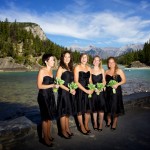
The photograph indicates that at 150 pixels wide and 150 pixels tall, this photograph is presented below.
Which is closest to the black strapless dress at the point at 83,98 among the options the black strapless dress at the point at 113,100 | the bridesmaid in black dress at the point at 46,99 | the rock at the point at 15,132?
the black strapless dress at the point at 113,100

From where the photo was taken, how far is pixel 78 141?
634 cm

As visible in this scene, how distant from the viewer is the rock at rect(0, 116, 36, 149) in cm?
557

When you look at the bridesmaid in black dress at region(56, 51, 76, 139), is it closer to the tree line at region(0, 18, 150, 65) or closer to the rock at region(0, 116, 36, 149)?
the rock at region(0, 116, 36, 149)

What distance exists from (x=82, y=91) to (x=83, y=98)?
254mm

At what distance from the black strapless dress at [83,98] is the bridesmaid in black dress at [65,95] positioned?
0.38 metres

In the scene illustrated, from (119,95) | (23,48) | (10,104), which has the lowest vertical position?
(10,104)

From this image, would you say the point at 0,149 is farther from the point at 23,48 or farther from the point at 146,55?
the point at 146,55

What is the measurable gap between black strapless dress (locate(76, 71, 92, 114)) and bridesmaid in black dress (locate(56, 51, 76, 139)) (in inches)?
15.1

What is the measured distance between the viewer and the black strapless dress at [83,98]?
23.2ft

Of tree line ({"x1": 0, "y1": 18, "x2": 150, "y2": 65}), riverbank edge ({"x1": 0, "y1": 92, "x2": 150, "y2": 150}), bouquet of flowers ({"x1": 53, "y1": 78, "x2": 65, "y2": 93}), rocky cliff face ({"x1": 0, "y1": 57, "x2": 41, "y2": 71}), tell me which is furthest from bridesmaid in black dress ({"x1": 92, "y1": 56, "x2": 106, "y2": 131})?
tree line ({"x1": 0, "y1": 18, "x2": 150, "y2": 65})

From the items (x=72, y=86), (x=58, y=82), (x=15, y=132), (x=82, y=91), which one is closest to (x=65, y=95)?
(x=72, y=86)

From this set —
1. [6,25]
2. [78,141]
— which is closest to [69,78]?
[78,141]

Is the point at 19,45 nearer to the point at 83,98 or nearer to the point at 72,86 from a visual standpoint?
the point at 83,98

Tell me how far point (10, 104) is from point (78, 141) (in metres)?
16.6
